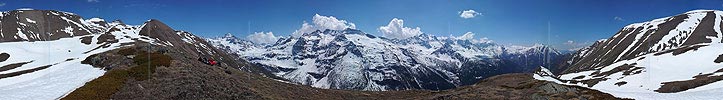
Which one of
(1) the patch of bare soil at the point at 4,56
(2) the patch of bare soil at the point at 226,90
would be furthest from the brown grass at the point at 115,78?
(1) the patch of bare soil at the point at 4,56

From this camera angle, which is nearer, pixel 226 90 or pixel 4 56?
pixel 226 90

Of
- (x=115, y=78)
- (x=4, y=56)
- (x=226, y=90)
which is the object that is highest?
(x=4, y=56)

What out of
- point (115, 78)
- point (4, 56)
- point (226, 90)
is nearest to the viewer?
point (226, 90)

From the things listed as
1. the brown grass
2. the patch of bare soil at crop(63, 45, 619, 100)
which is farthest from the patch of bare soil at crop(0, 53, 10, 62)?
the brown grass

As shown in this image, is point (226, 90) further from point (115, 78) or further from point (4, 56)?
point (4, 56)

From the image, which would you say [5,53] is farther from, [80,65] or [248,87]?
[248,87]

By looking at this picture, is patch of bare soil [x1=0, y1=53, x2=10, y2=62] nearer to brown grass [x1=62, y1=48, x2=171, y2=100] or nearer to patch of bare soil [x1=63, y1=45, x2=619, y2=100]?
patch of bare soil [x1=63, y1=45, x2=619, y2=100]

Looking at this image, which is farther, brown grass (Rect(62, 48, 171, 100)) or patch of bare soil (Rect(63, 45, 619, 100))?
patch of bare soil (Rect(63, 45, 619, 100))

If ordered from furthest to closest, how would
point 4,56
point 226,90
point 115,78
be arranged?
1. point 4,56
2. point 115,78
3. point 226,90

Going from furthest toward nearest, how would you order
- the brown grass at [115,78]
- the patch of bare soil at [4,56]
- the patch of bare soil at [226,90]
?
the patch of bare soil at [4,56], the patch of bare soil at [226,90], the brown grass at [115,78]

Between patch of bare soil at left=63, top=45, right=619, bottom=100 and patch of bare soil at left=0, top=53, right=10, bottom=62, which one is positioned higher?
patch of bare soil at left=0, top=53, right=10, bottom=62

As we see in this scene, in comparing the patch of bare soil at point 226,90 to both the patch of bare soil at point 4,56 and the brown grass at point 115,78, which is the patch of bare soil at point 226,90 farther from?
the patch of bare soil at point 4,56

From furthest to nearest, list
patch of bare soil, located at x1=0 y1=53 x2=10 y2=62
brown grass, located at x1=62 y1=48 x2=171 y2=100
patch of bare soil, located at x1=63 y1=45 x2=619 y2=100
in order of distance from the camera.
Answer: patch of bare soil, located at x1=0 y1=53 x2=10 y2=62 → patch of bare soil, located at x1=63 y1=45 x2=619 y2=100 → brown grass, located at x1=62 y1=48 x2=171 y2=100

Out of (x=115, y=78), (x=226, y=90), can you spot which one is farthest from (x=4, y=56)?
(x=226, y=90)
